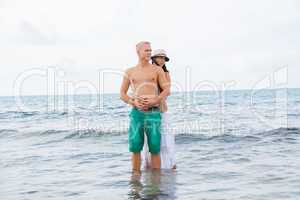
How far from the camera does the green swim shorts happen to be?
6.85 m

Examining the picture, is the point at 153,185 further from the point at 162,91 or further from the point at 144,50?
the point at 144,50

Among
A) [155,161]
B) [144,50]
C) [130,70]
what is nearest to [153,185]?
[155,161]

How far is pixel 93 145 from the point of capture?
39.9ft

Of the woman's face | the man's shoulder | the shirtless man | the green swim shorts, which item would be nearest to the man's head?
the shirtless man

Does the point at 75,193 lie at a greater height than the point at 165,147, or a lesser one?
lesser

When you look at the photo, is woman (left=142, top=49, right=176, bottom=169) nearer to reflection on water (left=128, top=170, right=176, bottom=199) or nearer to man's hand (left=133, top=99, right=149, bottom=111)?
reflection on water (left=128, top=170, right=176, bottom=199)

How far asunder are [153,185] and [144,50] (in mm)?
1954

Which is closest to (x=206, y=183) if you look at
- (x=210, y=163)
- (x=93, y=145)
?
(x=210, y=163)

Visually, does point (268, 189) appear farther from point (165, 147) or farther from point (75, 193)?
point (75, 193)

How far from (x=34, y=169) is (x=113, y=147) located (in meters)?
3.61

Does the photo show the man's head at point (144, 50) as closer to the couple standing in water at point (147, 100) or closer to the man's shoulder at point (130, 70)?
the couple standing in water at point (147, 100)

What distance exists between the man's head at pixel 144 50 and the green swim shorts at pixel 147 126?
784 mm

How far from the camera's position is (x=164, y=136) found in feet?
23.7

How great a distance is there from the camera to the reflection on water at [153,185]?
228 inches
